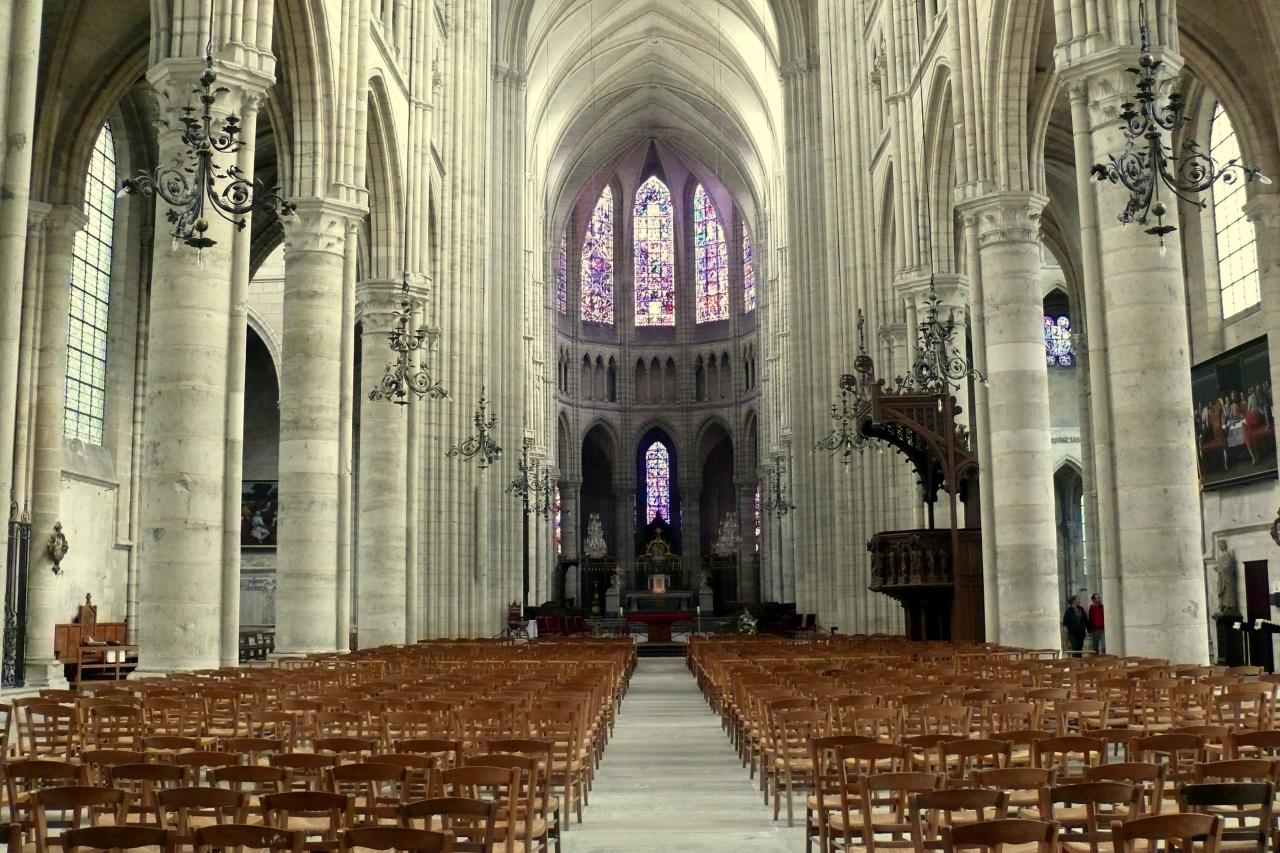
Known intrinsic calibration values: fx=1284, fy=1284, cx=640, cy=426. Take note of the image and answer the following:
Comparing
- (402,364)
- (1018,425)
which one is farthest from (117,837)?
(402,364)

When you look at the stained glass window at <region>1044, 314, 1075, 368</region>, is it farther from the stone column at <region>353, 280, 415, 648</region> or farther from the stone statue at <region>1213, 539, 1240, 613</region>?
the stone column at <region>353, 280, 415, 648</region>

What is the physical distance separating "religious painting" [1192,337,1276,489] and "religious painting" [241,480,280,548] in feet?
93.1

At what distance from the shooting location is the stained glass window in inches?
1614

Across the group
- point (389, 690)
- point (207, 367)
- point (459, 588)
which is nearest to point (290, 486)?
point (207, 367)

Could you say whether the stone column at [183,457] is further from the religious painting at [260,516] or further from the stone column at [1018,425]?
the religious painting at [260,516]

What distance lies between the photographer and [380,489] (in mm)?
25609

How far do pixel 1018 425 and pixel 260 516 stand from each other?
29.1 meters

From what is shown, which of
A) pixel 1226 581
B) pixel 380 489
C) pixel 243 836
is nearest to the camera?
pixel 243 836

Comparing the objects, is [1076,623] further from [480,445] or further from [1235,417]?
[480,445]

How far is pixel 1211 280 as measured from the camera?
29.3m

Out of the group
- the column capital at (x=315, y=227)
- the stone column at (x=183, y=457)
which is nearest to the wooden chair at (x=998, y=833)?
the stone column at (x=183, y=457)

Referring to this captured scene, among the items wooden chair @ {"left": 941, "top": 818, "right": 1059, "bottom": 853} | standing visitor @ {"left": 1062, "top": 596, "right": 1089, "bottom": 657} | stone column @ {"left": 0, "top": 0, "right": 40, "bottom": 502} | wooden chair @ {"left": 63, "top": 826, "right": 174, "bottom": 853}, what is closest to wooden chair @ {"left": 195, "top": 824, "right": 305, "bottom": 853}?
wooden chair @ {"left": 63, "top": 826, "right": 174, "bottom": 853}

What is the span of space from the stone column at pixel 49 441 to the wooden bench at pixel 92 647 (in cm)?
35

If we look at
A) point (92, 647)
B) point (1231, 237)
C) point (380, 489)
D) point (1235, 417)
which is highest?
point (1231, 237)
